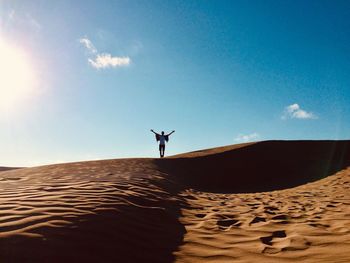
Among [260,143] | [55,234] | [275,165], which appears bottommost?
[55,234]

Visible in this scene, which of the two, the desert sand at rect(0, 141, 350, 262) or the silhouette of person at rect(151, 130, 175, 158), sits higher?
the silhouette of person at rect(151, 130, 175, 158)

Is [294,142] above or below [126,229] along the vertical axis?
above

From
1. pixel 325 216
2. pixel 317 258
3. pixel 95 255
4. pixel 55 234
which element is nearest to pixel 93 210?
pixel 55 234

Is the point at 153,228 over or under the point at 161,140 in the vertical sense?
under

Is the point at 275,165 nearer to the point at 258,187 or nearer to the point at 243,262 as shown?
the point at 258,187

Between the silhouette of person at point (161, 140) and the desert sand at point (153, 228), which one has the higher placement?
the silhouette of person at point (161, 140)

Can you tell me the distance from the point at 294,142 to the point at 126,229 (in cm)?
1625

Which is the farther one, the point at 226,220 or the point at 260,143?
the point at 260,143

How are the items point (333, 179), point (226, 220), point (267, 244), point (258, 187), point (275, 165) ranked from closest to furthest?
point (267, 244) → point (226, 220) → point (333, 179) → point (258, 187) → point (275, 165)

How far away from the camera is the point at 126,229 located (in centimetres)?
380

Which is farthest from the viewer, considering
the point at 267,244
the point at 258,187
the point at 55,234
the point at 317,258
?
the point at 258,187

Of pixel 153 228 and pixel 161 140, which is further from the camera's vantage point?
pixel 161 140

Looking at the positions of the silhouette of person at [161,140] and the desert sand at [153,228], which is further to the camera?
the silhouette of person at [161,140]

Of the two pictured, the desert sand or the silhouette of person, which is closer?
the desert sand
